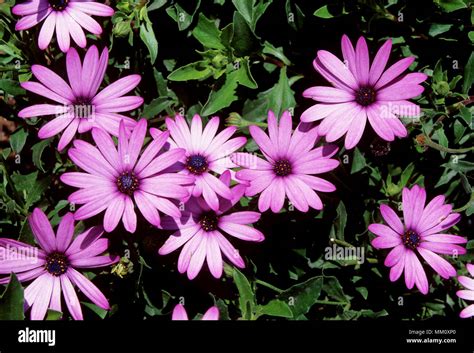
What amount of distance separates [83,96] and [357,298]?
140 cm

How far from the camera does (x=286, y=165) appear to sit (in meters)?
2.14

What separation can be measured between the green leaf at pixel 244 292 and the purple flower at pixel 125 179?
0.32 meters

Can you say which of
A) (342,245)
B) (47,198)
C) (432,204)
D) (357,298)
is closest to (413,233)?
(432,204)

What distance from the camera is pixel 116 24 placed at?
7.19 feet

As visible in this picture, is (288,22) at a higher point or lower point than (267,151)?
higher

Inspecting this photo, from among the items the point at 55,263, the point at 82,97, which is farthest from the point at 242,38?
the point at 55,263

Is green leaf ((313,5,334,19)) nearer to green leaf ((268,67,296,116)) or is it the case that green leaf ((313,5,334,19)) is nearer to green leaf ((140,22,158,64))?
green leaf ((268,67,296,116))

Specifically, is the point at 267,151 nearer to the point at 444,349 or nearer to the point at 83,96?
the point at 83,96

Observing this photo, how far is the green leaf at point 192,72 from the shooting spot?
2.30 meters

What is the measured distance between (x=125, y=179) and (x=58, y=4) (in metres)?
0.75

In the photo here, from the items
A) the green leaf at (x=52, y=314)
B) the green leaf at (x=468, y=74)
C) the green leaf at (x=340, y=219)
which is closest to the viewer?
the green leaf at (x=52, y=314)

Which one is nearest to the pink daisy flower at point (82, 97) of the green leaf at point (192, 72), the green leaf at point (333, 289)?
the green leaf at point (192, 72)

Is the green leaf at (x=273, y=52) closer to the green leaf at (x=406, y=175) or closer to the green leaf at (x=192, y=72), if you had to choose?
the green leaf at (x=192, y=72)

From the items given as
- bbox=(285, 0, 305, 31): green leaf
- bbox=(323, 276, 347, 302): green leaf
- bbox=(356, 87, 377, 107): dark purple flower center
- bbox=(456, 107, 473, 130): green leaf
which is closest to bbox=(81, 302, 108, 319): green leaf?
bbox=(323, 276, 347, 302): green leaf
